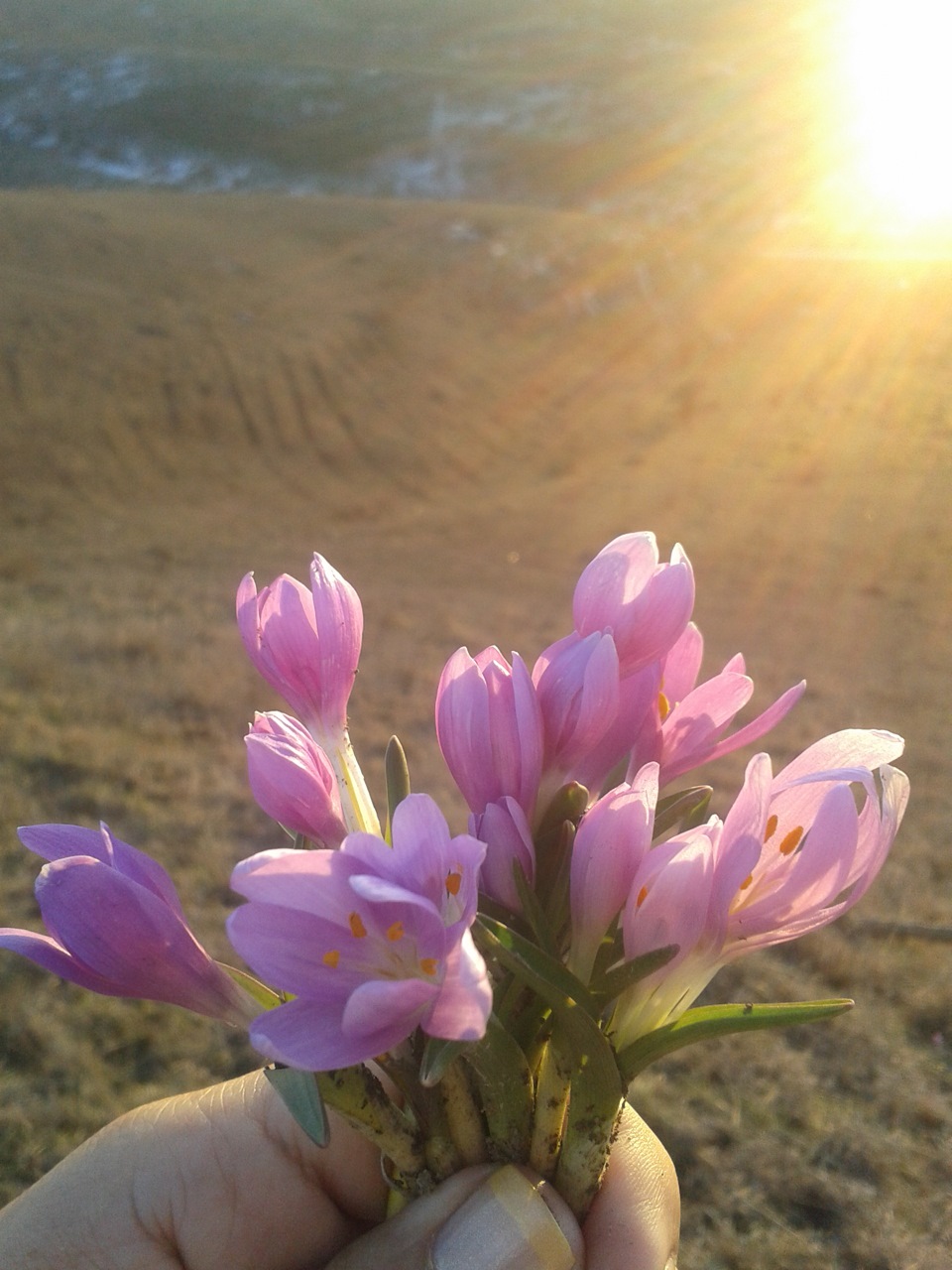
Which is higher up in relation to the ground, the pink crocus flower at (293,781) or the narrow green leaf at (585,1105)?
the pink crocus flower at (293,781)

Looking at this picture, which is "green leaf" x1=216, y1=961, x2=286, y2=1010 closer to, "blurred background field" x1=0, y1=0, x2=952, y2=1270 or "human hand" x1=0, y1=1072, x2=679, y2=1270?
"human hand" x1=0, y1=1072, x2=679, y2=1270

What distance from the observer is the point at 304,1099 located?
97 cm

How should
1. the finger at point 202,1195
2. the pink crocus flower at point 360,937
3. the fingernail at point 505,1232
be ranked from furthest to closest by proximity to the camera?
the finger at point 202,1195, the fingernail at point 505,1232, the pink crocus flower at point 360,937

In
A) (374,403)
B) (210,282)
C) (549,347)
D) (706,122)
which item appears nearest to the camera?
(374,403)

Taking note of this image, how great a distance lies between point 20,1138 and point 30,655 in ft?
14.4

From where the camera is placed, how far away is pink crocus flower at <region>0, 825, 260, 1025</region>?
101 centimetres

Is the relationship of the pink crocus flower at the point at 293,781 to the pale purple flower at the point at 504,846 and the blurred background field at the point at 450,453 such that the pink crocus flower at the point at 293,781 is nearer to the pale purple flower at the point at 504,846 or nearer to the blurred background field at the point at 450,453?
the pale purple flower at the point at 504,846

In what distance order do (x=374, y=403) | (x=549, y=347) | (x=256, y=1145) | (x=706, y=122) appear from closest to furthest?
(x=256, y=1145), (x=374, y=403), (x=549, y=347), (x=706, y=122)

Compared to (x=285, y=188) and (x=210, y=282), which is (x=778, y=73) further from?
(x=210, y=282)

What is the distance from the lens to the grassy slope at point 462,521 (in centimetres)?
333

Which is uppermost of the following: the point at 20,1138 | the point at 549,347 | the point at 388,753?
the point at 388,753

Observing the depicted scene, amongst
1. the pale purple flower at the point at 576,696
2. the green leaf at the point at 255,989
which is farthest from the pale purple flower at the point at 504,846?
the green leaf at the point at 255,989

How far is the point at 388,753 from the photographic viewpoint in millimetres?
1216

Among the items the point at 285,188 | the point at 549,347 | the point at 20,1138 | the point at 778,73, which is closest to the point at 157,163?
the point at 285,188
